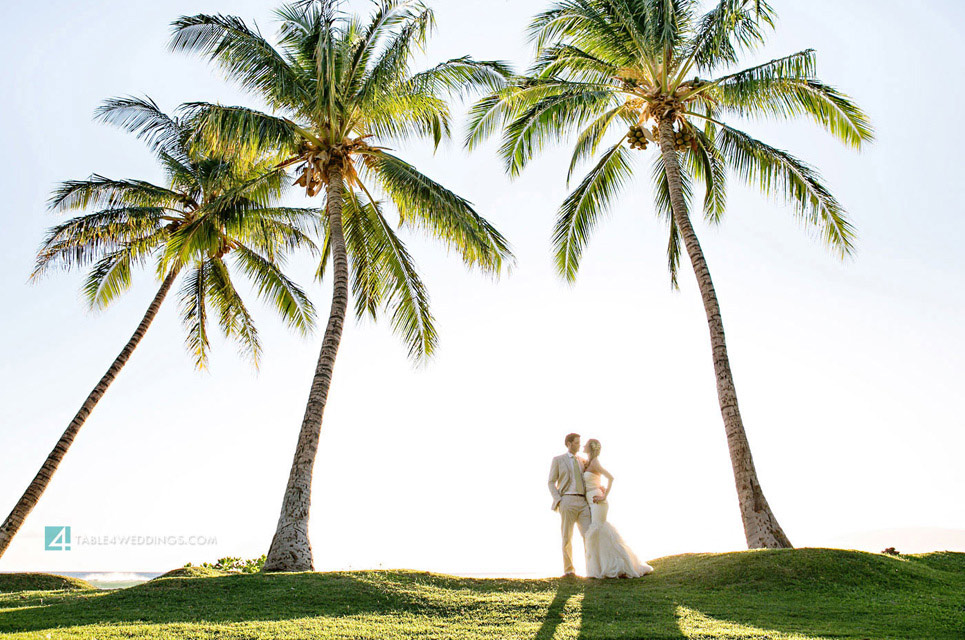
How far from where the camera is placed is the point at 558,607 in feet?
24.3

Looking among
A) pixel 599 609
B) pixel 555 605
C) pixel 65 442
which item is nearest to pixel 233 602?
pixel 555 605

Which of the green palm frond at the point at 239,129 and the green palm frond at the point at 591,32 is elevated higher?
the green palm frond at the point at 591,32

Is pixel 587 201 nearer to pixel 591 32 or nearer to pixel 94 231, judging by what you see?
pixel 591 32

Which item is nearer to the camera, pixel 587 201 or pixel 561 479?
pixel 561 479

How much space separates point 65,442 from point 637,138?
14705 millimetres

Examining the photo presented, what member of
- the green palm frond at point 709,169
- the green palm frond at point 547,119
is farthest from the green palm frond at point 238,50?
the green palm frond at point 709,169

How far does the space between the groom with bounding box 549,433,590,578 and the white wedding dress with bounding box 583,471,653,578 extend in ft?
0.54

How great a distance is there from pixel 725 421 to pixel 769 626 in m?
5.55

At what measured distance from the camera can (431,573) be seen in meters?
9.30

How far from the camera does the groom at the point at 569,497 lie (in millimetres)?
9469

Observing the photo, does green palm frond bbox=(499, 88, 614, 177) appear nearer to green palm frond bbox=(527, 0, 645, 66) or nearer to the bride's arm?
green palm frond bbox=(527, 0, 645, 66)

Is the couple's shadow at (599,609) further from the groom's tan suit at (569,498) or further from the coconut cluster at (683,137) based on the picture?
the coconut cluster at (683,137)

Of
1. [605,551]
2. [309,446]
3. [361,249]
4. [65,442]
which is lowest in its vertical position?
[605,551]

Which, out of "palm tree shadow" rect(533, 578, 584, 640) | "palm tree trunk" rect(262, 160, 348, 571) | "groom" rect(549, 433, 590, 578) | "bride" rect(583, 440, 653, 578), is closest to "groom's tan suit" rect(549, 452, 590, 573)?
"groom" rect(549, 433, 590, 578)
